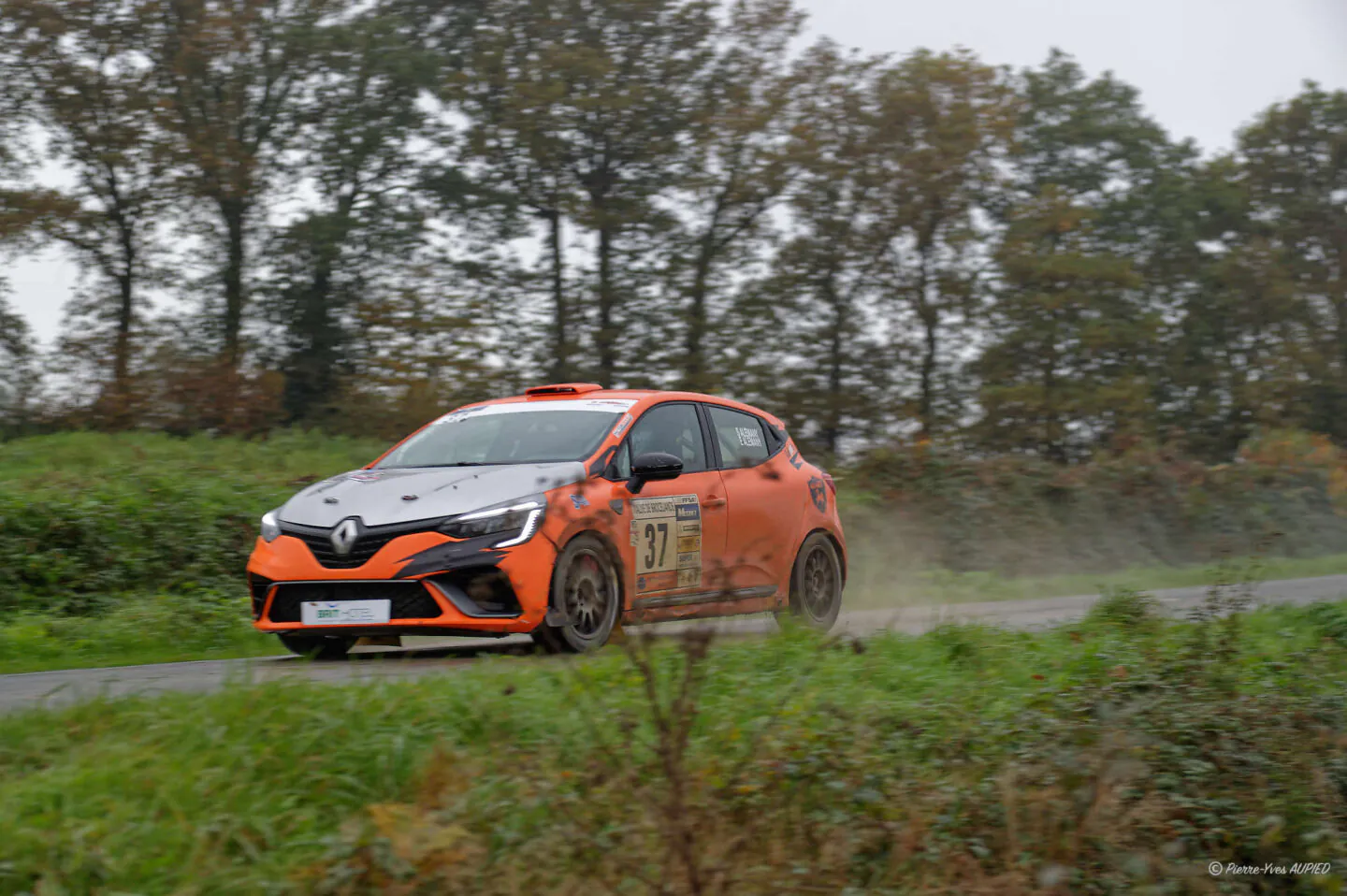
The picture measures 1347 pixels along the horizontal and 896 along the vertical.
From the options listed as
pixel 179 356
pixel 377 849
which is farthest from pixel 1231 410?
pixel 377 849

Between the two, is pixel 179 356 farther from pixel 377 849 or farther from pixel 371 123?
pixel 377 849

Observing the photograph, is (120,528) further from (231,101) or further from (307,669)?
(231,101)

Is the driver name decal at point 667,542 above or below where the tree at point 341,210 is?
below

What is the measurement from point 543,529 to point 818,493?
12.0 ft

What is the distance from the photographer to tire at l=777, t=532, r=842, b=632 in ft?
35.1

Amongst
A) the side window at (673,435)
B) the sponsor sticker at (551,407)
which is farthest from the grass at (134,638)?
the side window at (673,435)

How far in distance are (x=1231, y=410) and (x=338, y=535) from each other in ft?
111

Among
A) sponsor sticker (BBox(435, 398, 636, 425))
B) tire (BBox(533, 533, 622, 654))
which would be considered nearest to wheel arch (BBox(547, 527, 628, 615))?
tire (BBox(533, 533, 622, 654))

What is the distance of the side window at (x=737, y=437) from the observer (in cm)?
1045

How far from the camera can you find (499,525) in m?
8.14

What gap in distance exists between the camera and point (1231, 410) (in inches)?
1487

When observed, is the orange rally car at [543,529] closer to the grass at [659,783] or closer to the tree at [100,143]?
the grass at [659,783]

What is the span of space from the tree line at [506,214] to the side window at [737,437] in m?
12.4

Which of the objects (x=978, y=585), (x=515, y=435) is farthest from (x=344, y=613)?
(x=978, y=585)
